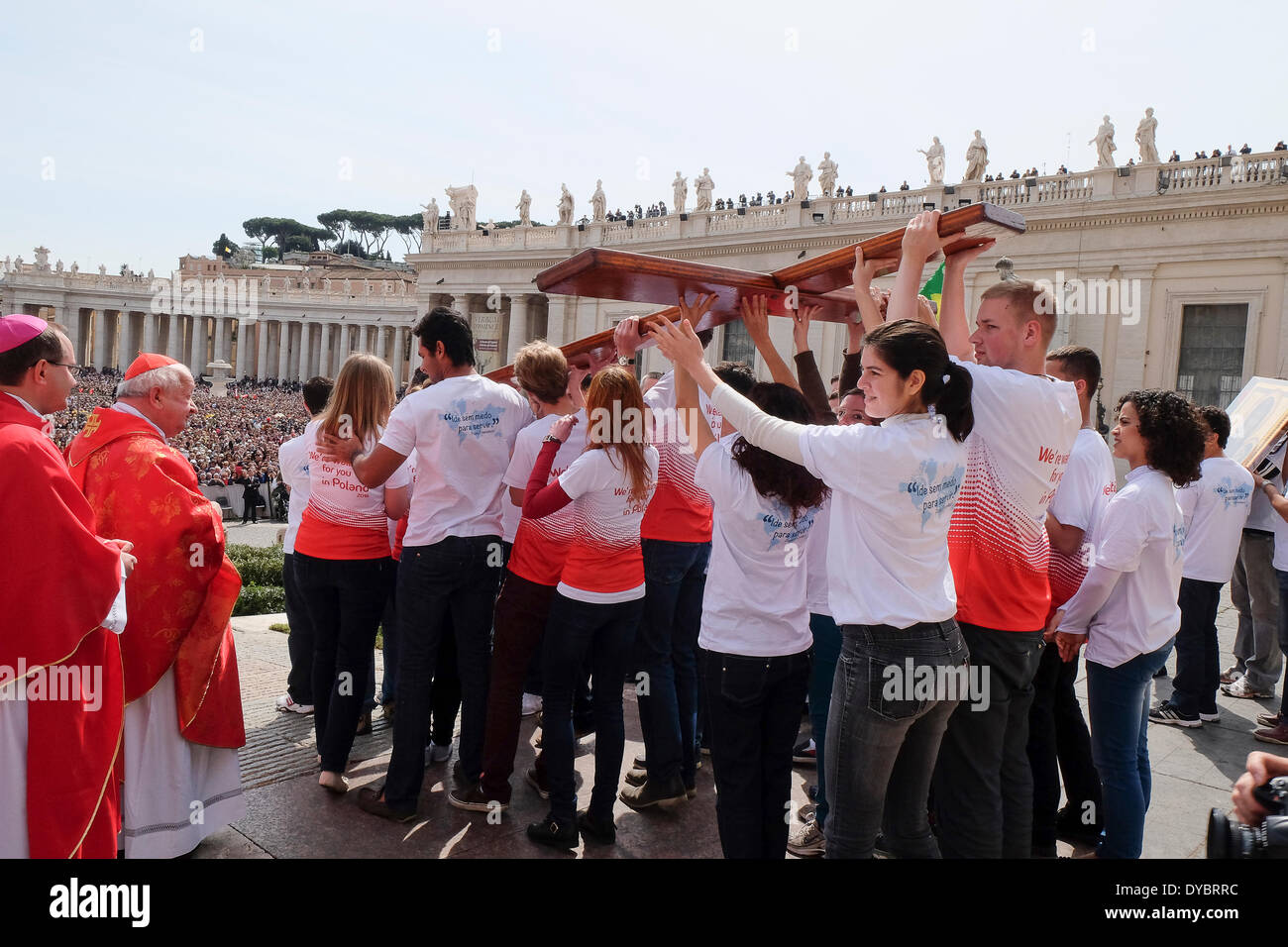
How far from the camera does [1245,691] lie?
7.12m

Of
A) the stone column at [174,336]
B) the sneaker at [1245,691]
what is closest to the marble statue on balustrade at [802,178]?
the sneaker at [1245,691]

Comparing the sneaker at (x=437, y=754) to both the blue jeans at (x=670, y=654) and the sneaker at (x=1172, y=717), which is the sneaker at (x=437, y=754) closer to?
the blue jeans at (x=670, y=654)

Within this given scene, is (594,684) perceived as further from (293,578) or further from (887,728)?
(293,578)

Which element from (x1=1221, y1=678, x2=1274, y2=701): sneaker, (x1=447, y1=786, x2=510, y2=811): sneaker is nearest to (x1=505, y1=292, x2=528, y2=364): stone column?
(x1=1221, y1=678, x2=1274, y2=701): sneaker

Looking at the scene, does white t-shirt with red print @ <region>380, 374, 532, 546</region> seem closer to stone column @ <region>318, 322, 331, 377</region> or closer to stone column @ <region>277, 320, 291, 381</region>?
stone column @ <region>318, 322, 331, 377</region>

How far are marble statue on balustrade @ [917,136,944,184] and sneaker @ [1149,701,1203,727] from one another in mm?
23613

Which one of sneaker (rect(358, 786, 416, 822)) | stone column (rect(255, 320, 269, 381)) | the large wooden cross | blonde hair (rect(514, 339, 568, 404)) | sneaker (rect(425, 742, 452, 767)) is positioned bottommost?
sneaker (rect(425, 742, 452, 767))

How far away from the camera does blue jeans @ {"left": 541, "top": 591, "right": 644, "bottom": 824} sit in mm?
3994

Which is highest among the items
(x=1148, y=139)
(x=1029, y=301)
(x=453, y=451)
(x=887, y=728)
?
(x=1148, y=139)

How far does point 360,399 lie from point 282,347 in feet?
249

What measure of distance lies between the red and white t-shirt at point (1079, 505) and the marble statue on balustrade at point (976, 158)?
24.7 metres

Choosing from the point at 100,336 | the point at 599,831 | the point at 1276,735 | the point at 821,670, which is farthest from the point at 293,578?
the point at 100,336
